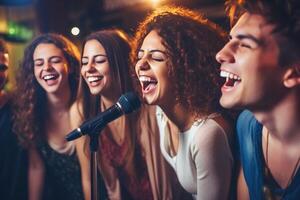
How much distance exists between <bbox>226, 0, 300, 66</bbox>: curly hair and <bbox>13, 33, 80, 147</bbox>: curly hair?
1.23m

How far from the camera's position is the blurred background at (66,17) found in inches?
84.4

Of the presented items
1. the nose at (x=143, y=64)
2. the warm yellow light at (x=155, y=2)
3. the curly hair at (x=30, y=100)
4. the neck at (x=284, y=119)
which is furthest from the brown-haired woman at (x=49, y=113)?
the neck at (x=284, y=119)

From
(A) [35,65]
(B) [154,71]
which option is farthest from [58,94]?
(B) [154,71]

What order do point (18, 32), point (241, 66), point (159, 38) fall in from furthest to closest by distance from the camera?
point (18, 32)
point (159, 38)
point (241, 66)

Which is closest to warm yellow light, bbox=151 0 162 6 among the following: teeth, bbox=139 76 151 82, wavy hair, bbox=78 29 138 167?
wavy hair, bbox=78 29 138 167

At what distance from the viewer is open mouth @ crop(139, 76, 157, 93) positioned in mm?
1984

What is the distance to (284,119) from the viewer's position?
1.63 meters

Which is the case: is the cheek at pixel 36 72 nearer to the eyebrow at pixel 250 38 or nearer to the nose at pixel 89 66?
the nose at pixel 89 66

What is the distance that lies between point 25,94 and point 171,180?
1062 millimetres

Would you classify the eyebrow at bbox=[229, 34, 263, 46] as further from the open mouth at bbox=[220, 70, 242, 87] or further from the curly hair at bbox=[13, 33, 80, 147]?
the curly hair at bbox=[13, 33, 80, 147]

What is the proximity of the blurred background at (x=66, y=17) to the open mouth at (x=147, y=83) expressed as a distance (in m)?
0.28

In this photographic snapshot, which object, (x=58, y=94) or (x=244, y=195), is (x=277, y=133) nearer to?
(x=244, y=195)

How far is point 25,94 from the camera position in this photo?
8.11 feet

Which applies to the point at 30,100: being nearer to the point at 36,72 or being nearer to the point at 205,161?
the point at 36,72
